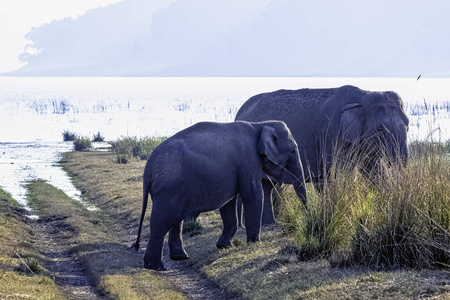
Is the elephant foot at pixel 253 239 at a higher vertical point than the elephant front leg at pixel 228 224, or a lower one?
lower

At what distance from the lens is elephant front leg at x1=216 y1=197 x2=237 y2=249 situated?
522 inches

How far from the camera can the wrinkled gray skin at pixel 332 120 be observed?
14.8 m

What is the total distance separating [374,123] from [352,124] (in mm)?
457

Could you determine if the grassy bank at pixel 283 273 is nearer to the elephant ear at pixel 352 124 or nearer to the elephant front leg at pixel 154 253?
the elephant front leg at pixel 154 253

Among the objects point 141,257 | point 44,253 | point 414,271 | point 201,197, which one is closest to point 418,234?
point 414,271

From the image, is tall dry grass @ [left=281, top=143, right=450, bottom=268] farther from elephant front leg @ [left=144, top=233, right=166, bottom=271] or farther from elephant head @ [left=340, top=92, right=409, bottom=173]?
elephant head @ [left=340, top=92, right=409, bottom=173]

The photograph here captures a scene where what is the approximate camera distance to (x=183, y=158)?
39.2 ft

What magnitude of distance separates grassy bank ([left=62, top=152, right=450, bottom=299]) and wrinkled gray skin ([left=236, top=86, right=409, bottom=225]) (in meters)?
2.07

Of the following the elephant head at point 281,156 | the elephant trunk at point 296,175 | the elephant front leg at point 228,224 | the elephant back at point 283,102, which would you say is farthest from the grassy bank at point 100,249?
the elephant back at point 283,102

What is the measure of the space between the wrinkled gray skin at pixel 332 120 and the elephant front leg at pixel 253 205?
170 centimetres

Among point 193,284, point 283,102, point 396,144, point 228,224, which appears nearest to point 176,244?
point 228,224

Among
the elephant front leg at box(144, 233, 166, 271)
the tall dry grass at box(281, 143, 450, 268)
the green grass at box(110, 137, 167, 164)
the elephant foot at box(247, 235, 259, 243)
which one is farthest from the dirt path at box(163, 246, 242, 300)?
the green grass at box(110, 137, 167, 164)

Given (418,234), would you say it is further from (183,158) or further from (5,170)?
(5,170)

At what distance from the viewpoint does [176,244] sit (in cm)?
1272
